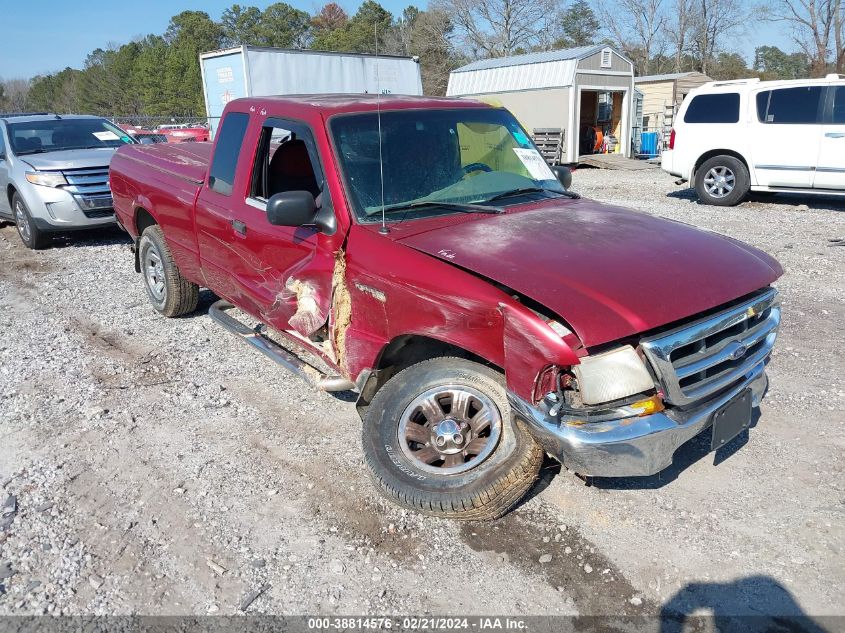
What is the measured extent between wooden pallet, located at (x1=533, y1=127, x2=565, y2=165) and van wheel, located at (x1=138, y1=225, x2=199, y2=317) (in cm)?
1642

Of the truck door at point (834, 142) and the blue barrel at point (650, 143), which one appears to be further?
the blue barrel at point (650, 143)

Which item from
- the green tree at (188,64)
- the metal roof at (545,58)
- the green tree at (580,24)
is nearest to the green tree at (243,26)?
the green tree at (188,64)

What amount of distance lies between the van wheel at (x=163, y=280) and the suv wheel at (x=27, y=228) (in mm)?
4371

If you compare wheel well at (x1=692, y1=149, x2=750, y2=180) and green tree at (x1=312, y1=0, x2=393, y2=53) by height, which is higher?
green tree at (x1=312, y1=0, x2=393, y2=53)

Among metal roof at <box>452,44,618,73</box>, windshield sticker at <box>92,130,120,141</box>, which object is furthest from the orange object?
windshield sticker at <box>92,130,120,141</box>

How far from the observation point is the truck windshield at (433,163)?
12.2ft

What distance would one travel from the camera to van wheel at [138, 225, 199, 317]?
588 centimetres

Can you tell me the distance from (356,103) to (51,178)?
23.3 ft

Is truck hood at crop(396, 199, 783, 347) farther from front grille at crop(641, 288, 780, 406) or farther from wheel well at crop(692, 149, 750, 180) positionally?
wheel well at crop(692, 149, 750, 180)

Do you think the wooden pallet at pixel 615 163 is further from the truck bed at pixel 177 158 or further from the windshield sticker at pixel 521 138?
the windshield sticker at pixel 521 138

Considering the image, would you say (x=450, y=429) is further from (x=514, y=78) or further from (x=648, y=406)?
(x=514, y=78)

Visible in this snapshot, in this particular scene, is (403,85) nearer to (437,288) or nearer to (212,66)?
(212,66)

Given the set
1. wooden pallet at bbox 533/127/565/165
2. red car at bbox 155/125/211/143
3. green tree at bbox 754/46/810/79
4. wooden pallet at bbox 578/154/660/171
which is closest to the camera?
wooden pallet at bbox 578/154/660/171

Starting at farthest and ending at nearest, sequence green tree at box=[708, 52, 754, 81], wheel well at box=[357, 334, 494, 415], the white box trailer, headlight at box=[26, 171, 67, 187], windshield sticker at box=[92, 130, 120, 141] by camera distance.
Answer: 1. green tree at box=[708, 52, 754, 81]
2. the white box trailer
3. windshield sticker at box=[92, 130, 120, 141]
4. headlight at box=[26, 171, 67, 187]
5. wheel well at box=[357, 334, 494, 415]
